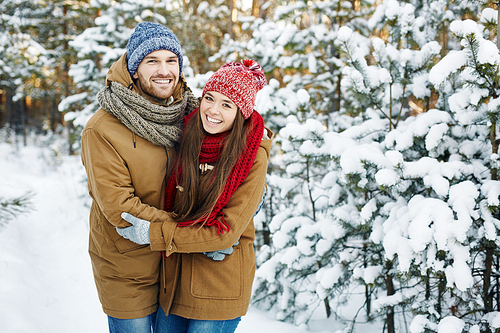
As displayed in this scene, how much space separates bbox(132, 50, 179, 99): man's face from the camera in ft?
6.53

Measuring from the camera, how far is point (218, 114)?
1865mm

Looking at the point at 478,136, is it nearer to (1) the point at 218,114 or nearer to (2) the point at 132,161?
(1) the point at 218,114

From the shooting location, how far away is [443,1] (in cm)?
302

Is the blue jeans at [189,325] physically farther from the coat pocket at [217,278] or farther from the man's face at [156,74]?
the man's face at [156,74]

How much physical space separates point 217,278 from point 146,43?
140 centimetres

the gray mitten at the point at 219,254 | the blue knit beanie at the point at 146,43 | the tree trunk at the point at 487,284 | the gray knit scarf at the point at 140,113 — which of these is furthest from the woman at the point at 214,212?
the tree trunk at the point at 487,284

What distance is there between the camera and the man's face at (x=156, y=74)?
78.4 inches

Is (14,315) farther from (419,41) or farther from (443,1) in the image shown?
(443,1)

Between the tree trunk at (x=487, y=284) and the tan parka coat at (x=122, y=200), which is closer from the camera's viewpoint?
the tan parka coat at (x=122, y=200)

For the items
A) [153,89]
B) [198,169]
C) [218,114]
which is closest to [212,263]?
[198,169]

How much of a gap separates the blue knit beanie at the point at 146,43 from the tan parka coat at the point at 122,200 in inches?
2.5

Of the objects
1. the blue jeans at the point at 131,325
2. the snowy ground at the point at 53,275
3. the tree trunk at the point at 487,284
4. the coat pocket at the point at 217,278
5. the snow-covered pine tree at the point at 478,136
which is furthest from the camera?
the snowy ground at the point at 53,275

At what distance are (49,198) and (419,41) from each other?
24.8ft

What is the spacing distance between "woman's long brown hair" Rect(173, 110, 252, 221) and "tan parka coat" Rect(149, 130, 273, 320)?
8 cm
